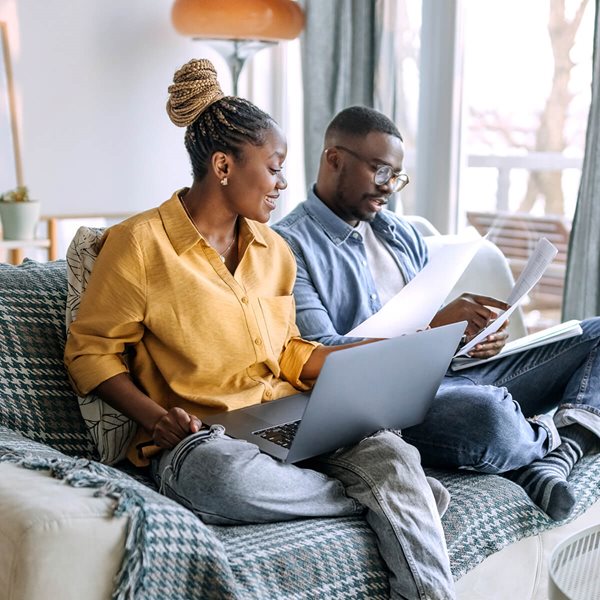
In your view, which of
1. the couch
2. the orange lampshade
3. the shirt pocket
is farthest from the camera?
the orange lampshade

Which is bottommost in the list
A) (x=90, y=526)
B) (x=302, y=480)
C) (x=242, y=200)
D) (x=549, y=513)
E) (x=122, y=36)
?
(x=549, y=513)

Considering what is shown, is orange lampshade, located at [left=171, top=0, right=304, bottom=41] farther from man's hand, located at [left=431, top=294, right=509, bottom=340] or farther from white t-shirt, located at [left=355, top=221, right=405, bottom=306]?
man's hand, located at [left=431, top=294, right=509, bottom=340]

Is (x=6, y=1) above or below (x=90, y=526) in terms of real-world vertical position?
above

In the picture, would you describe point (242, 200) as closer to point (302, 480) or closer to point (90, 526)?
point (302, 480)

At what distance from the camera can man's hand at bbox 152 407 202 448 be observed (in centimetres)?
146

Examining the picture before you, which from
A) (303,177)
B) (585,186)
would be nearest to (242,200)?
(585,186)

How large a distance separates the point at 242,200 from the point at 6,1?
7.27 feet

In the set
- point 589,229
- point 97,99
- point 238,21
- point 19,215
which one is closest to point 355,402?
point 589,229

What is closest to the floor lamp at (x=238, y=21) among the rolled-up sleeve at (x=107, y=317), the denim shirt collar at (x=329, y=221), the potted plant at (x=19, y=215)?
the potted plant at (x=19, y=215)

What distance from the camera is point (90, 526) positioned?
1089 millimetres

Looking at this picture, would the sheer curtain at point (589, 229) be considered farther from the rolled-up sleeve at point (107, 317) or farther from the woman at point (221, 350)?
the rolled-up sleeve at point (107, 317)

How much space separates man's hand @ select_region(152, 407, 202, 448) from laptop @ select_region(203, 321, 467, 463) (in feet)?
0.26

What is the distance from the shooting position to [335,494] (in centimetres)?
146

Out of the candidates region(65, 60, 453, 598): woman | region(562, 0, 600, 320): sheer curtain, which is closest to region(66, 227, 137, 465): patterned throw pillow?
region(65, 60, 453, 598): woman
